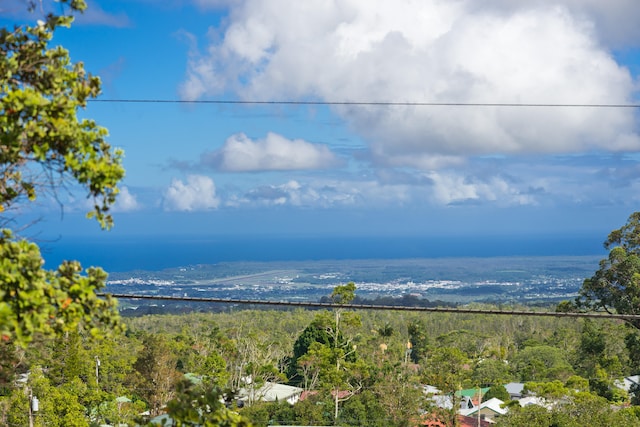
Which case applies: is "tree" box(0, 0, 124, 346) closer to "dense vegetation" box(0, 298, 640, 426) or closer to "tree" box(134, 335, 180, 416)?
"dense vegetation" box(0, 298, 640, 426)

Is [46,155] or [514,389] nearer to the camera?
[46,155]

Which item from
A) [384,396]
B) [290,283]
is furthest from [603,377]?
[290,283]

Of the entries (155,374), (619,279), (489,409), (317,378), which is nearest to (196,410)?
(619,279)

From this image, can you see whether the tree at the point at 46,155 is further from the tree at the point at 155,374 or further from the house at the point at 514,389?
the house at the point at 514,389

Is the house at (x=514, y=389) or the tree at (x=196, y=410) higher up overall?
the tree at (x=196, y=410)

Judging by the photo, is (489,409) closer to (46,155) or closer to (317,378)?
(317,378)

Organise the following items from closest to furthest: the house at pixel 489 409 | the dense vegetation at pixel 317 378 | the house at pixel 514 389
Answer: the dense vegetation at pixel 317 378, the house at pixel 489 409, the house at pixel 514 389

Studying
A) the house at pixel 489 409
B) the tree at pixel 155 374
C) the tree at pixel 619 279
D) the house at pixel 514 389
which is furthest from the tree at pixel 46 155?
the house at pixel 514 389

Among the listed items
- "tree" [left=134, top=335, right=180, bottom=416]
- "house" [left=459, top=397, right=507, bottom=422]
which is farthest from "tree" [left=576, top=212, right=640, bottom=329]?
"tree" [left=134, top=335, right=180, bottom=416]

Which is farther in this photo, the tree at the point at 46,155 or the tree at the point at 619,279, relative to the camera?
the tree at the point at 619,279
